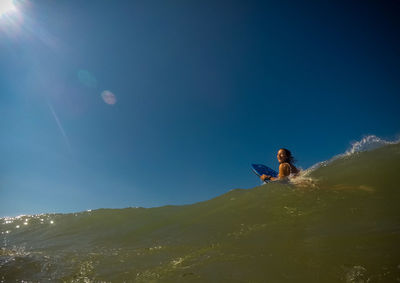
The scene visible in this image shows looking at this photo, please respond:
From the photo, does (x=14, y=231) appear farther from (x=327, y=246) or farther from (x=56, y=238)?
(x=327, y=246)

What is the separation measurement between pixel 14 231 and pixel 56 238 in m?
2.64

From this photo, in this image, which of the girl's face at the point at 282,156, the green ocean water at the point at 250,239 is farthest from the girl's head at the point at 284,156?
the green ocean water at the point at 250,239

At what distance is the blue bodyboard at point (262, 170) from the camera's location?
498 inches

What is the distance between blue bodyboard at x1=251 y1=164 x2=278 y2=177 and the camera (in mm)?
12648

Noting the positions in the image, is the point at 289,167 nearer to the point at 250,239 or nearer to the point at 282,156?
the point at 282,156

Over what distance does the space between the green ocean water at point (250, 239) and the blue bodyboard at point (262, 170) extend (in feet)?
12.7

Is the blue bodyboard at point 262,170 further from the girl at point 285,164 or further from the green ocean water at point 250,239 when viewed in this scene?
the green ocean water at point 250,239

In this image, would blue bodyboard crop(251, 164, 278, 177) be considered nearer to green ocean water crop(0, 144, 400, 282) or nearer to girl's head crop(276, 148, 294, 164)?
girl's head crop(276, 148, 294, 164)

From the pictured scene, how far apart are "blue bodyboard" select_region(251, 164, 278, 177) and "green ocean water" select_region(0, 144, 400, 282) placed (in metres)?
3.89

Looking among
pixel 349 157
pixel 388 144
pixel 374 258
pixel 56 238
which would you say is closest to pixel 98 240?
pixel 56 238

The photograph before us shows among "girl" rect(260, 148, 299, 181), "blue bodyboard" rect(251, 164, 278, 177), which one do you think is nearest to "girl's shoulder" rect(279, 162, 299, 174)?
"girl" rect(260, 148, 299, 181)

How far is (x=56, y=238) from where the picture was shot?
7.08m

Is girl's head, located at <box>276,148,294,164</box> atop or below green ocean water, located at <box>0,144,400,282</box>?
atop

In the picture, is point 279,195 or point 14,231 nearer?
point 279,195
